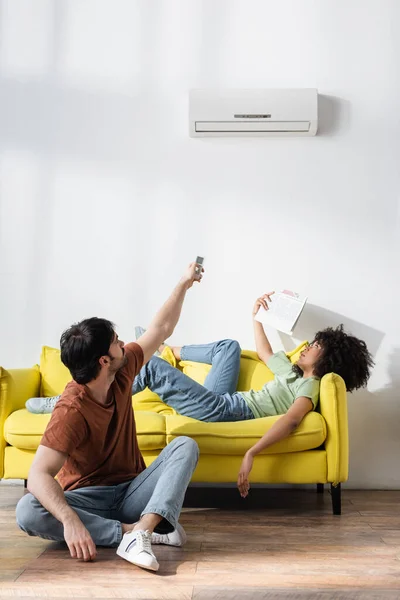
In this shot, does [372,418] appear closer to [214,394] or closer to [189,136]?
[214,394]

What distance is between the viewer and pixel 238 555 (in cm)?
236

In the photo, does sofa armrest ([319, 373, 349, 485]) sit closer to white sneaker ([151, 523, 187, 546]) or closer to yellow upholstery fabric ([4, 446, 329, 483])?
yellow upholstery fabric ([4, 446, 329, 483])

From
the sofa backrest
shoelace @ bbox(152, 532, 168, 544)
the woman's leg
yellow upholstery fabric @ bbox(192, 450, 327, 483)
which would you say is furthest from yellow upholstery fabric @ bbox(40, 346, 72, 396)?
shoelace @ bbox(152, 532, 168, 544)

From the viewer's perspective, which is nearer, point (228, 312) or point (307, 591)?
point (307, 591)

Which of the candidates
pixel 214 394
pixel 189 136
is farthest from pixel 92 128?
pixel 214 394

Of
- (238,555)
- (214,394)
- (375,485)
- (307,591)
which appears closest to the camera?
(307,591)

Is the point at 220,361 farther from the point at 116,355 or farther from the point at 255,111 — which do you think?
the point at 255,111

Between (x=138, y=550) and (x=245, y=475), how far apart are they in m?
0.82

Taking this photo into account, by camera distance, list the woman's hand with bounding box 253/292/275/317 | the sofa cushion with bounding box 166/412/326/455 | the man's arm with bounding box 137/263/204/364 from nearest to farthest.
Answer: the man's arm with bounding box 137/263/204/364 < the sofa cushion with bounding box 166/412/326/455 < the woman's hand with bounding box 253/292/275/317

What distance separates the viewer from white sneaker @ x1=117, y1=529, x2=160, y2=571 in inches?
84.0

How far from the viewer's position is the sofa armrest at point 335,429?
3.02 metres

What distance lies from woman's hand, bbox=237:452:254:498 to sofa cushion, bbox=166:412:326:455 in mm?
96

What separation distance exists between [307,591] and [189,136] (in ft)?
8.85

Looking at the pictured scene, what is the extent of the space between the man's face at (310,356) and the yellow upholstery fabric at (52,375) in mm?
1198
